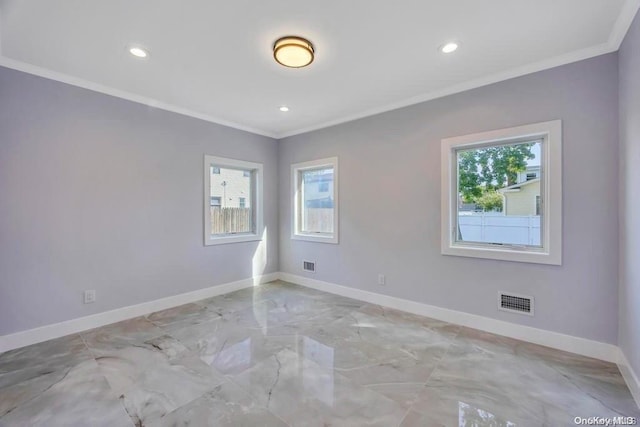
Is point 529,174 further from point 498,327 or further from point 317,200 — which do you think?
point 317,200

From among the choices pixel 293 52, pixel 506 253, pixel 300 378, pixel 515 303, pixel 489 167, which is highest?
pixel 293 52

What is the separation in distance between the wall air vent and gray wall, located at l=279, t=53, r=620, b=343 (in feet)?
0.39

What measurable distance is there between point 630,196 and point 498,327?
5.27 feet

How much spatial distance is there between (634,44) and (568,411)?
2556 millimetres

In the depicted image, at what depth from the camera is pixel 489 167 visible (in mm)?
3064

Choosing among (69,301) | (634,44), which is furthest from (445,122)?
(69,301)

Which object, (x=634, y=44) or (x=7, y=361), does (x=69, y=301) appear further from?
(x=634, y=44)

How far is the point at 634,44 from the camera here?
1.99 metres

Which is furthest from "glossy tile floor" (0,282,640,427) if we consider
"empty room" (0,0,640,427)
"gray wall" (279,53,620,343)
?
"gray wall" (279,53,620,343)

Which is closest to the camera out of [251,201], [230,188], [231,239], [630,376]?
[630,376]

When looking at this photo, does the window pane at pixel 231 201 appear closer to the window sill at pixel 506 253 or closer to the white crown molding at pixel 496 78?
the white crown molding at pixel 496 78

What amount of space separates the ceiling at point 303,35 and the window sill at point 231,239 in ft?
6.53

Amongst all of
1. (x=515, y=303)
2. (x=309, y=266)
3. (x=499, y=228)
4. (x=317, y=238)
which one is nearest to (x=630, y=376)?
(x=515, y=303)

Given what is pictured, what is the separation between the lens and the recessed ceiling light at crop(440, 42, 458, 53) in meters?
2.34
